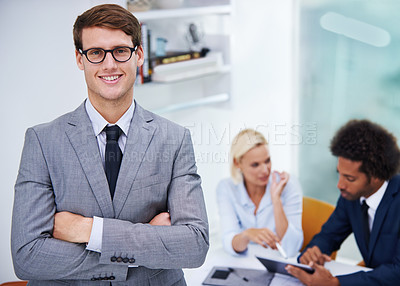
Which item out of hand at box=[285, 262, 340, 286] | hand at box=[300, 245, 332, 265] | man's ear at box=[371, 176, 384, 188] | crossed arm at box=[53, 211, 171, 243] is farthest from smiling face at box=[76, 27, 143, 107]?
man's ear at box=[371, 176, 384, 188]

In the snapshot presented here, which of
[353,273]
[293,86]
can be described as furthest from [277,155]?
[353,273]

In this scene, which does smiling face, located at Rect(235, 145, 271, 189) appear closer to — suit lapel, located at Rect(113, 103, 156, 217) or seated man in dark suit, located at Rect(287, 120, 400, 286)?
seated man in dark suit, located at Rect(287, 120, 400, 286)

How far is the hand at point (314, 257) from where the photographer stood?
93.9 inches

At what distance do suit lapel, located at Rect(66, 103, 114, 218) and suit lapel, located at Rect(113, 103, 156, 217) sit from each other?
0.11 feet

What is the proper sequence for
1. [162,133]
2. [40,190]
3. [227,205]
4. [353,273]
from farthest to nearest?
1. [227,205]
2. [353,273]
3. [162,133]
4. [40,190]

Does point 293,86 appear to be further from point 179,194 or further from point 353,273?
point 179,194

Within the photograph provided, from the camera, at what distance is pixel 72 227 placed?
1503 mm

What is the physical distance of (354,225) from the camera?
101 inches

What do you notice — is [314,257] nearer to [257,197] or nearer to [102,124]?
[257,197]

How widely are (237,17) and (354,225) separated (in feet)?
6.18

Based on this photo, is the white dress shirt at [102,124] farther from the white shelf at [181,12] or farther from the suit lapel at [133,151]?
the white shelf at [181,12]

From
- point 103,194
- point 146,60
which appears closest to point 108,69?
point 103,194

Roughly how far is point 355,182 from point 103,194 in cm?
144

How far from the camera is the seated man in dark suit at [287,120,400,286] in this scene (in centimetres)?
238
